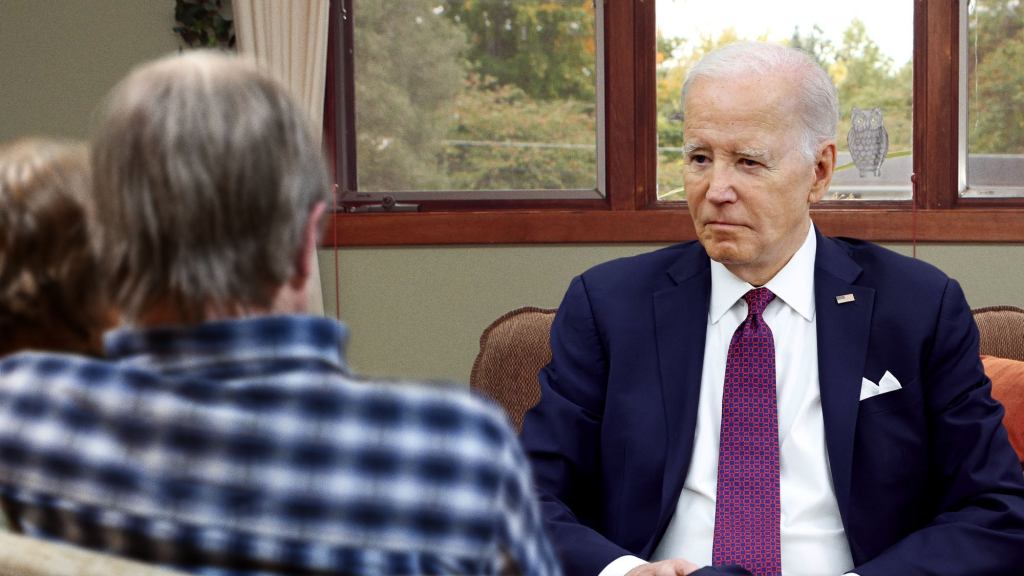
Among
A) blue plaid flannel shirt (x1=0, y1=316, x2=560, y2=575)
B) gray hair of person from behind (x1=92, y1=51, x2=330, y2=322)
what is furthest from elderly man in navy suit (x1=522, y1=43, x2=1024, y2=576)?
gray hair of person from behind (x1=92, y1=51, x2=330, y2=322)

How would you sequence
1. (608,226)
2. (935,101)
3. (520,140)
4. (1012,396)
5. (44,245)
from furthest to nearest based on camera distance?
(520,140) → (608,226) → (935,101) → (1012,396) → (44,245)

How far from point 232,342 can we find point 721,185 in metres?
1.18

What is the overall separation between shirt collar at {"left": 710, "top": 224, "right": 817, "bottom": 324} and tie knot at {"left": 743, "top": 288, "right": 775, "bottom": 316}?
12mm

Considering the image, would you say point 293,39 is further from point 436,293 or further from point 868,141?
point 868,141

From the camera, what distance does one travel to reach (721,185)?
1888 mm

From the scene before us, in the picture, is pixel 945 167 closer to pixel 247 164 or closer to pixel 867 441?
pixel 867 441

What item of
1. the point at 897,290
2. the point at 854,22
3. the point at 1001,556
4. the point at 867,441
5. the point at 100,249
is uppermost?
the point at 854,22

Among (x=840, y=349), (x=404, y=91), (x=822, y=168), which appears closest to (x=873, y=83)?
(x=404, y=91)

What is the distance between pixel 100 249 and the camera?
90cm

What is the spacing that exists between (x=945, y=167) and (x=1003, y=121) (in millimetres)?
254

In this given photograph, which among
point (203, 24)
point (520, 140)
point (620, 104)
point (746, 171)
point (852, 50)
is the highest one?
point (203, 24)

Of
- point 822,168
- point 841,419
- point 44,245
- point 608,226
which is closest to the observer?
point 44,245

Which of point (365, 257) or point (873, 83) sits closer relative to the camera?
point (873, 83)

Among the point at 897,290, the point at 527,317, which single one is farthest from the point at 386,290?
the point at 897,290
